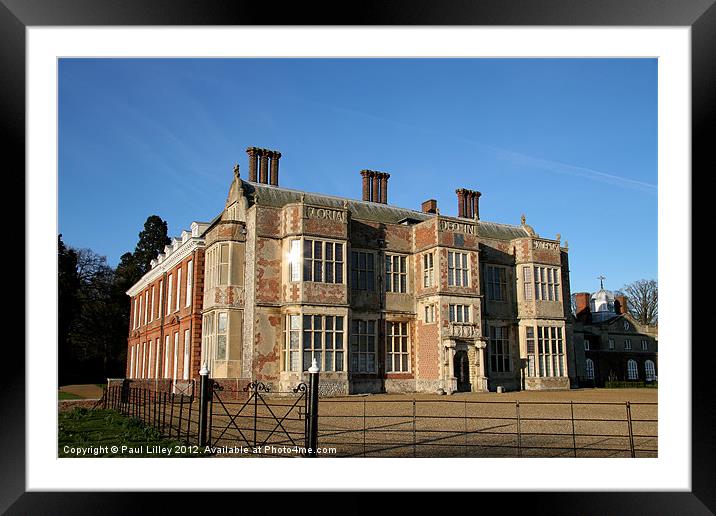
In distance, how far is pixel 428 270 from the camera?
27.4 metres

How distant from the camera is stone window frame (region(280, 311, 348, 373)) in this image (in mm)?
23406

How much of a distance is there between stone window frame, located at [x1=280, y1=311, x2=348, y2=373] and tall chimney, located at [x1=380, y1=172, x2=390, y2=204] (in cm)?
1028

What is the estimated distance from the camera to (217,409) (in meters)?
18.4

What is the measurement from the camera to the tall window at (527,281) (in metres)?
30.7

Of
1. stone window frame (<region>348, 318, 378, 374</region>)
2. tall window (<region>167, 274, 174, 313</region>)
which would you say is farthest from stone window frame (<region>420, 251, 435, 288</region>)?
tall window (<region>167, 274, 174, 313</region>)

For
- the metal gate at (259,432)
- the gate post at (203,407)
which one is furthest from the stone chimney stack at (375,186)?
the gate post at (203,407)

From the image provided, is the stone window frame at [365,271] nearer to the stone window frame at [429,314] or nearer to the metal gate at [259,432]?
the stone window frame at [429,314]

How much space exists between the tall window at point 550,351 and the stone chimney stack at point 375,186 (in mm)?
10878

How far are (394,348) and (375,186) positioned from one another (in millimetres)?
9952

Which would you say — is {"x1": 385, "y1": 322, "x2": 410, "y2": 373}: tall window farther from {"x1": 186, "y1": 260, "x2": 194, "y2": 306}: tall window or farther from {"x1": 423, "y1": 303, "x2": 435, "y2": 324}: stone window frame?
{"x1": 186, "y1": 260, "x2": 194, "y2": 306}: tall window

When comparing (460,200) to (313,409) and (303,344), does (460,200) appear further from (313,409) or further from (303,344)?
(313,409)
